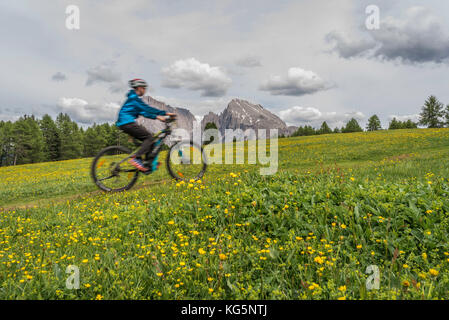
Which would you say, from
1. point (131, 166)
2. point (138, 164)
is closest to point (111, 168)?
point (131, 166)

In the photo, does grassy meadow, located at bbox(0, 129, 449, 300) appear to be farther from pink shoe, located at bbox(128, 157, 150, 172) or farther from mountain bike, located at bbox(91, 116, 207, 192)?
mountain bike, located at bbox(91, 116, 207, 192)

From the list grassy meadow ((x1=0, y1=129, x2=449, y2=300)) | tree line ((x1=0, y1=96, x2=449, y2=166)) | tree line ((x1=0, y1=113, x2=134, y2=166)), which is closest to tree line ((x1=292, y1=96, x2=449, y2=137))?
tree line ((x1=0, y1=96, x2=449, y2=166))

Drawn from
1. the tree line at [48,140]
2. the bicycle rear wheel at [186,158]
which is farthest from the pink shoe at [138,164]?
the tree line at [48,140]

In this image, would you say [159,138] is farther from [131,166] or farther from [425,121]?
[425,121]

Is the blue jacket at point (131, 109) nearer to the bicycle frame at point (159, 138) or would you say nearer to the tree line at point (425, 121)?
the bicycle frame at point (159, 138)

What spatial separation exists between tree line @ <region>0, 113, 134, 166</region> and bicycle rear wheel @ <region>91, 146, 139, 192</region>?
75.2 m

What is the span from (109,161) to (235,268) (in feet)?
22.7

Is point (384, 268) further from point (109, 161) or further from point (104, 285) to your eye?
point (109, 161)

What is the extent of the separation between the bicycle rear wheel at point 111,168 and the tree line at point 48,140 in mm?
75167

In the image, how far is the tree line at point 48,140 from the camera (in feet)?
249

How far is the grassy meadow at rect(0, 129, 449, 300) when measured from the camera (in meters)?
2.87

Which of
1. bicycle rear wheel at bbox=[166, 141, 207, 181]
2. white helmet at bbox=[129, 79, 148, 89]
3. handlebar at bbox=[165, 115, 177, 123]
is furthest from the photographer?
bicycle rear wheel at bbox=[166, 141, 207, 181]
